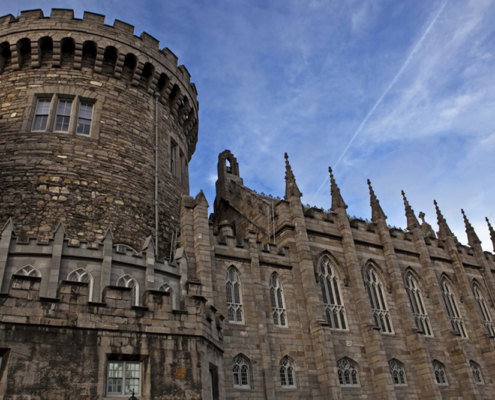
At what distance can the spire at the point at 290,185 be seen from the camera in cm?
2208

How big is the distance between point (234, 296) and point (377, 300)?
8.53m

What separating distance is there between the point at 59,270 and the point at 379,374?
13.3 m

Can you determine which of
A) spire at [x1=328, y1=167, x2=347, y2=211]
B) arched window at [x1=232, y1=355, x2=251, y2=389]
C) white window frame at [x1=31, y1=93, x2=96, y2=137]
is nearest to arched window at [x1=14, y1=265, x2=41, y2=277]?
white window frame at [x1=31, y1=93, x2=96, y2=137]

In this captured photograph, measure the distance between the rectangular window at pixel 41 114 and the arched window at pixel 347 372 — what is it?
602 inches

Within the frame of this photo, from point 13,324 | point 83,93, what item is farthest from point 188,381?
point 83,93

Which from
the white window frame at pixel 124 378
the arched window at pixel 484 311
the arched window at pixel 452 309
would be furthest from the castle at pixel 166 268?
the arched window at pixel 484 311

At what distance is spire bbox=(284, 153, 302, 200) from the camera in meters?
22.1

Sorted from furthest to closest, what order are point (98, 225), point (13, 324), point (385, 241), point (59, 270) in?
point (385, 241)
point (98, 225)
point (59, 270)
point (13, 324)

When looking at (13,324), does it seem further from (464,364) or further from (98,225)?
(464,364)

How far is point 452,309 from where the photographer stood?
26094mm

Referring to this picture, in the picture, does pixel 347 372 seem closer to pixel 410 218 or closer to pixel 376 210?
pixel 376 210

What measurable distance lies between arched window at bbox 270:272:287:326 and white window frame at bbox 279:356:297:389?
4.90 feet

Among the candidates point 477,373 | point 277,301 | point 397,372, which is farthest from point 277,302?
point 477,373

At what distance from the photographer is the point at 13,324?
843 centimetres
